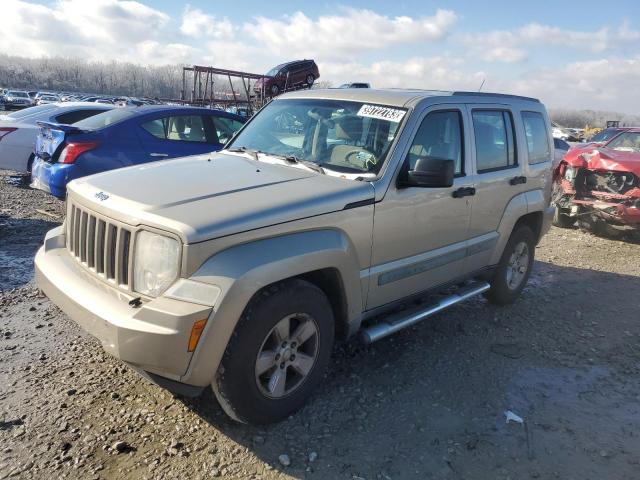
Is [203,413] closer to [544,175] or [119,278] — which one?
[119,278]

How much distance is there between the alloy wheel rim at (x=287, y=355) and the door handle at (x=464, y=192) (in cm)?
167

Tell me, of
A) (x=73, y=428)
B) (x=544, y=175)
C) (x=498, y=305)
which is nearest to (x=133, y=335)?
(x=73, y=428)

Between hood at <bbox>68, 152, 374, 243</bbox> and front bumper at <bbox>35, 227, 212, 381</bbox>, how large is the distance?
0.37 metres

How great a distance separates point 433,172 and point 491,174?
1.38m

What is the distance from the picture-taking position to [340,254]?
312cm

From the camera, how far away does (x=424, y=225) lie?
12.4ft

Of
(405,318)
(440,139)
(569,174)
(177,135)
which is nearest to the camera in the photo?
(405,318)

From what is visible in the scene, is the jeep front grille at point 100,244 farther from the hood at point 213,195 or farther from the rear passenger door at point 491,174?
the rear passenger door at point 491,174

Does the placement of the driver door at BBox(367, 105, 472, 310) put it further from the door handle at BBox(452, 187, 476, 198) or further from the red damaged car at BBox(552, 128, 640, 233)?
the red damaged car at BBox(552, 128, 640, 233)

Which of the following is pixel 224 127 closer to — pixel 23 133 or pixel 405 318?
pixel 23 133

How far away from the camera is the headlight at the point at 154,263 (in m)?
2.59

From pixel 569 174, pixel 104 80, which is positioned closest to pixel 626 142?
pixel 569 174

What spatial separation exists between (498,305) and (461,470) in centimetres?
279

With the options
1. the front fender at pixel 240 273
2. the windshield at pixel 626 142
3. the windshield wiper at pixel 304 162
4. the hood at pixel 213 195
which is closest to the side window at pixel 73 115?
the hood at pixel 213 195
